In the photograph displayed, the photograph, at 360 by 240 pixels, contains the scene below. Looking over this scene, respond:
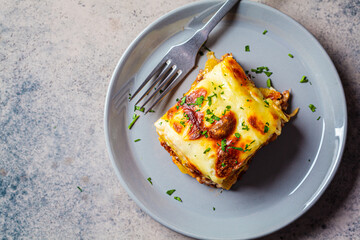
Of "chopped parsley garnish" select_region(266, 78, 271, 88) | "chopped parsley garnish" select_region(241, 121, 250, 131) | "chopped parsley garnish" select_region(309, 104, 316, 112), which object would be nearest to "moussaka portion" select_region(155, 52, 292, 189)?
"chopped parsley garnish" select_region(241, 121, 250, 131)

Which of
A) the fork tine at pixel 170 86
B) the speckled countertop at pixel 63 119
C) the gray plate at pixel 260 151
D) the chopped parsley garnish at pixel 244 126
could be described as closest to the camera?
the chopped parsley garnish at pixel 244 126

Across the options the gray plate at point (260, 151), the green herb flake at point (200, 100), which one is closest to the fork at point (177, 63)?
the gray plate at point (260, 151)

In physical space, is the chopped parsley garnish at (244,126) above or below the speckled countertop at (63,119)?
above

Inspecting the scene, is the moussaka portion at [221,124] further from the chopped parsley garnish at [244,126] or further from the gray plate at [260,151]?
the gray plate at [260,151]

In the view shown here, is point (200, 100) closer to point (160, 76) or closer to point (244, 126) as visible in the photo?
point (244, 126)

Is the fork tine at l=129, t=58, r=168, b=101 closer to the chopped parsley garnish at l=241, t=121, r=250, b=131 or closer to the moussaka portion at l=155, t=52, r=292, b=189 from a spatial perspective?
the moussaka portion at l=155, t=52, r=292, b=189

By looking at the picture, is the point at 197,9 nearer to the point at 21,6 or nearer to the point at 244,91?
the point at 244,91
